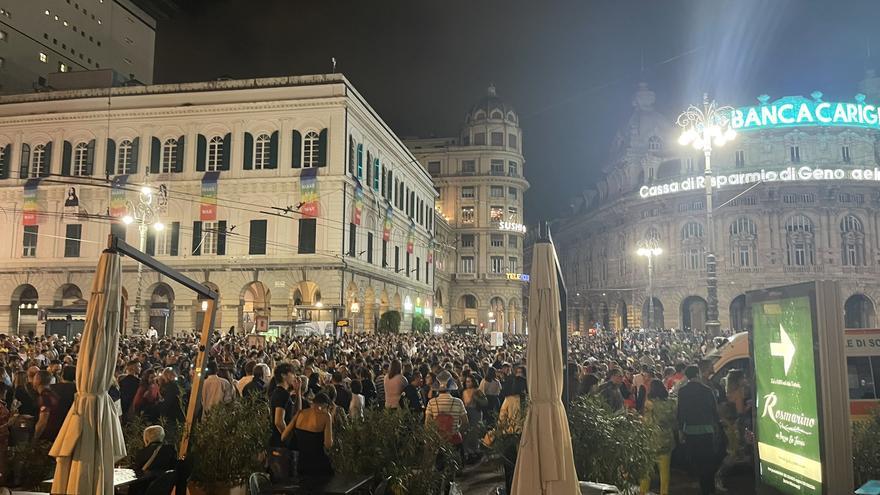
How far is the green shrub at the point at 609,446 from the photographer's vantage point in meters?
6.94

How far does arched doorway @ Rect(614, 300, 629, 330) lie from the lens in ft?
240

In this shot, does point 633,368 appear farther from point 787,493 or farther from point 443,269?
point 443,269

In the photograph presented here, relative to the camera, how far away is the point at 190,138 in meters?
41.1

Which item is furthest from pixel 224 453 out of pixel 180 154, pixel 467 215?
pixel 467 215

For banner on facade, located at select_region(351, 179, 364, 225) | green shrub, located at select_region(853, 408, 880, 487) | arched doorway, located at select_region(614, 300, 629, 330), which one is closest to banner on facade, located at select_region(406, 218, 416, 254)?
banner on facade, located at select_region(351, 179, 364, 225)

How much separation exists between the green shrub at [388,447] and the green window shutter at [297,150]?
1343 inches

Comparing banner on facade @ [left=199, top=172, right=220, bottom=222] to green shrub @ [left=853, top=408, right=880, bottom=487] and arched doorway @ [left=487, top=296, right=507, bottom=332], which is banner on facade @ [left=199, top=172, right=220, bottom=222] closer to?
green shrub @ [left=853, top=408, right=880, bottom=487]

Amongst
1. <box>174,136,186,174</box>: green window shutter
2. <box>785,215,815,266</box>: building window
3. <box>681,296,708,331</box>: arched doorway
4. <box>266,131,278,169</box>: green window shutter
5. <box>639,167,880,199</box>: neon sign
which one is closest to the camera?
<box>266,131,278,169</box>: green window shutter

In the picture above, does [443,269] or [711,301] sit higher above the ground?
[443,269]

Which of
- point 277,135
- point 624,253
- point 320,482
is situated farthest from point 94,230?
point 624,253

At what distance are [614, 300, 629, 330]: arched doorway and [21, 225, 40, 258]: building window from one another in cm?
5636

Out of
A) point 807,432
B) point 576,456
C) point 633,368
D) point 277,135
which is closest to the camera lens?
point 807,432

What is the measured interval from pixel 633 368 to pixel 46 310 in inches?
1279

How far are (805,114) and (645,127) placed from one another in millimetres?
19509
